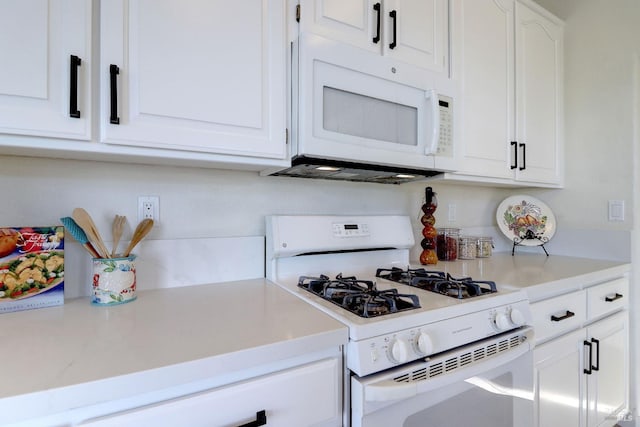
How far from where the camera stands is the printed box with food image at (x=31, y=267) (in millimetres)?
889

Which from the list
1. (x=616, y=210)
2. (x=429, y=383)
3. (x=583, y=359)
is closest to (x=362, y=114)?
(x=429, y=383)

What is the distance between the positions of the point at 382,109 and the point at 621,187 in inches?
63.3

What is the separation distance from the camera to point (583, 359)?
1441 millimetres

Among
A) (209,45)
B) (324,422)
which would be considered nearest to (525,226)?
(324,422)

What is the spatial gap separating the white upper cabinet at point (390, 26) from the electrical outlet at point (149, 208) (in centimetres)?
81

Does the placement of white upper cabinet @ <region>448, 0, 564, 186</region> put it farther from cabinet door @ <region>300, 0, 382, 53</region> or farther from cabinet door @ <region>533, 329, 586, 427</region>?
cabinet door @ <region>533, 329, 586, 427</region>

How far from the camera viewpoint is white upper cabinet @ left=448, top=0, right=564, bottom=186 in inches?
60.4

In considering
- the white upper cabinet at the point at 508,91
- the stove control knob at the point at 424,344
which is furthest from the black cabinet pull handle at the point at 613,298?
the stove control knob at the point at 424,344

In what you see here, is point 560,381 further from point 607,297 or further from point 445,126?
point 445,126

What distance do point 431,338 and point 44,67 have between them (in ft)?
3.99

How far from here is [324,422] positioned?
0.77 meters

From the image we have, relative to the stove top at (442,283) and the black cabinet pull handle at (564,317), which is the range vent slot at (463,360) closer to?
the stove top at (442,283)

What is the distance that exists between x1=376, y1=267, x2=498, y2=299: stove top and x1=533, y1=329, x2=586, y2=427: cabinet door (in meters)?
0.35

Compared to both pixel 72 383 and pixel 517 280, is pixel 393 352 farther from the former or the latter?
pixel 517 280
